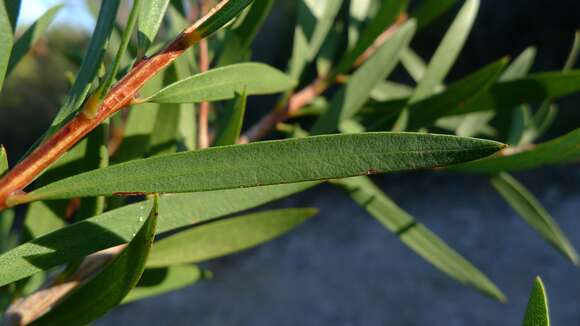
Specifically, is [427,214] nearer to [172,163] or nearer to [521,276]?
Answer: [521,276]

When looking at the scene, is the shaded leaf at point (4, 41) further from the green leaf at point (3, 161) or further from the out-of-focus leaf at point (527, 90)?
the out-of-focus leaf at point (527, 90)

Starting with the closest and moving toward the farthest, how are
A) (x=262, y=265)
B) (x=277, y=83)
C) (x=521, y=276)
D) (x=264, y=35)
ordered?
(x=277, y=83) → (x=521, y=276) → (x=262, y=265) → (x=264, y=35)

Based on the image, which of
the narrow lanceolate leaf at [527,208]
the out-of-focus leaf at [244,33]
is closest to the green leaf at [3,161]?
the out-of-focus leaf at [244,33]

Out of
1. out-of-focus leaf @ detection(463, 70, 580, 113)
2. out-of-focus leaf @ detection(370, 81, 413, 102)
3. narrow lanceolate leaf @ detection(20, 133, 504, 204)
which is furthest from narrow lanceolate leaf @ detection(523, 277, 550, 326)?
out-of-focus leaf @ detection(370, 81, 413, 102)

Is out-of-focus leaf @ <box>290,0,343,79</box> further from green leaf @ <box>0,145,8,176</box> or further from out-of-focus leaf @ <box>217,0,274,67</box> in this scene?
green leaf @ <box>0,145,8,176</box>

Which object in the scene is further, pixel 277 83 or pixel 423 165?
pixel 277 83

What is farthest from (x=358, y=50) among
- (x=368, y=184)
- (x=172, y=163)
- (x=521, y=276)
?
(x=521, y=276)
